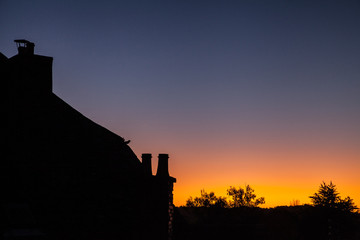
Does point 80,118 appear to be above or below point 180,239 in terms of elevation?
above

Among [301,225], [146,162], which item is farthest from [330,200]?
[146,162]

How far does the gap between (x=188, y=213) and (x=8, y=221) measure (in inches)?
1916

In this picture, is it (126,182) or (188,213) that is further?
(188,213)

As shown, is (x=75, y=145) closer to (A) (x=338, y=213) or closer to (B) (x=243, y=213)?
(A) (x=338, y=213)

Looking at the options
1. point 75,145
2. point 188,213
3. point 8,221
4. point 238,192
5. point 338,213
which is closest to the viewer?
point 8,221

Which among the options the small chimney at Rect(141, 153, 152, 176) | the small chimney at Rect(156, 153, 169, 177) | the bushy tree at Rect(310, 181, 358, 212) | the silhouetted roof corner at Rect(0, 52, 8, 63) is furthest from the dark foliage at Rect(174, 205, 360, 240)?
the silhouetted roof corner at Rect(0, 52, 8, 63)

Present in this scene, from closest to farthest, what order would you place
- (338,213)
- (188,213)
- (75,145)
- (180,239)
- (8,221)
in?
(8,221)
(75,145)
(180,239)
(338,213)
(188,213)

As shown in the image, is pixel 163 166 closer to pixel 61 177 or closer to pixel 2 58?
pixel 61 177

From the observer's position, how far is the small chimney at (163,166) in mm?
23469

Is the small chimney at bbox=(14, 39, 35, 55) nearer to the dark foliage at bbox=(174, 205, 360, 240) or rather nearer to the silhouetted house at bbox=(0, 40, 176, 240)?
the silhouetted house at bbox=(0, 40, 176, 240)

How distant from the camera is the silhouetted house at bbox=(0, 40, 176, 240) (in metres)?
17.3

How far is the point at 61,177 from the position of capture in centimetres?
1880

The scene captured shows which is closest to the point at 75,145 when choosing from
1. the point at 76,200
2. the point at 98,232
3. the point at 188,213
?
the point at 76,200

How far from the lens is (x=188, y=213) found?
6297cm
